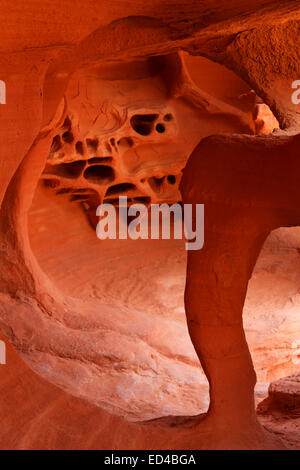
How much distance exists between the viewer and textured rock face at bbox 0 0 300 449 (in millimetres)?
3084

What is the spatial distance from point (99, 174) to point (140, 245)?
1.09 metres

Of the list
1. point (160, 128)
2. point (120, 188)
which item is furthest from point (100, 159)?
point (160, 128)

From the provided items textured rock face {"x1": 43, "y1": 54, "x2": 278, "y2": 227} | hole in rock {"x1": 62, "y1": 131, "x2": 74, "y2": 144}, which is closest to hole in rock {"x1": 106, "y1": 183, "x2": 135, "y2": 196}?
textured rock face {"x1": 43, "y1": 54, "x2": 278, "y2": 227}

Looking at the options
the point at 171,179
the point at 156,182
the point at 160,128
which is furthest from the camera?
the point at 171,179

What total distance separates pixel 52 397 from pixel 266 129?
6.85 meters

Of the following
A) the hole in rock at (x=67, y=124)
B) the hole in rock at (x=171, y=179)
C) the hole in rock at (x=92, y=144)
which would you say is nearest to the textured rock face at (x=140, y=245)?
the hole in rock at (x=92, y=144)

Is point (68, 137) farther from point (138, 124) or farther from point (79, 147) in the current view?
point (138, 124)

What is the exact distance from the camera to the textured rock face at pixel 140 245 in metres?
3.08

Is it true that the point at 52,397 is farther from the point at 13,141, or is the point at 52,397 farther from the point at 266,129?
the point at 266,129

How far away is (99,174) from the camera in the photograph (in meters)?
7.73

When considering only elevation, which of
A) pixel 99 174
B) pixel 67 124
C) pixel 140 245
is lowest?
pixel 140 245

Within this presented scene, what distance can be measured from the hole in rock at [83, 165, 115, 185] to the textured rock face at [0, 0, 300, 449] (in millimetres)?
32

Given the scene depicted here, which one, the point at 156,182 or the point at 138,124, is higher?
the point at 138,124

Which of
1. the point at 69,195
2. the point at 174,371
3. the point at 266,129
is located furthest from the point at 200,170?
the point at 266,129
